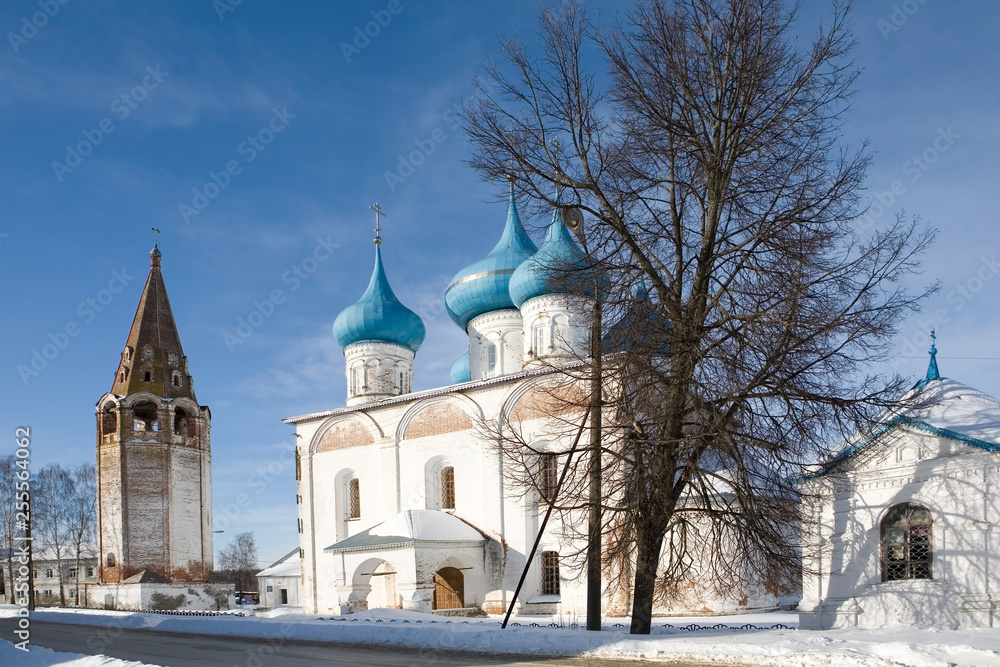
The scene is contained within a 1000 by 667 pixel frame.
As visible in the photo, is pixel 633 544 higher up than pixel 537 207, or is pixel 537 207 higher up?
pixel 537 207

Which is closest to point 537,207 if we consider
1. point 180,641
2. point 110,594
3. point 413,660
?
point 413,660

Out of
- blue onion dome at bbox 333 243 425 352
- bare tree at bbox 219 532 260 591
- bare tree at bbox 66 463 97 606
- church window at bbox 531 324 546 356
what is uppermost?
blue onion dome at bbox 333 243 425 352

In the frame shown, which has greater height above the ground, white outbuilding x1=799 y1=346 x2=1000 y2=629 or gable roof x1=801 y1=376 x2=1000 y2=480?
gable roof x1=801 y1=376 x2=1000 y2=480

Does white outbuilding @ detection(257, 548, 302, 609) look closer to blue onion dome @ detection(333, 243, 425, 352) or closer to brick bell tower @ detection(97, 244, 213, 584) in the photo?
brick bell tower @ detection(97, 244, 213, 584)

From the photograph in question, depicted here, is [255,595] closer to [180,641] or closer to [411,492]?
[411,492]

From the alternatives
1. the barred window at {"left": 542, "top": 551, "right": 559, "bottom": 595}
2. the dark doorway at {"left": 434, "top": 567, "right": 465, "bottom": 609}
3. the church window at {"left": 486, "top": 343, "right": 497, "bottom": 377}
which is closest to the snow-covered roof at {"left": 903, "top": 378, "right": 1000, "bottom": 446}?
the barred window at {"left": 542, "top": 551, "right": 559, "bottom": 595}

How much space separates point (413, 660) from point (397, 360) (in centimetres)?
1725

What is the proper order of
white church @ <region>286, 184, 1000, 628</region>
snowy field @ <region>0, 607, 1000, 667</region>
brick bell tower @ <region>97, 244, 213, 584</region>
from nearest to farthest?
snowy field @ <region>0, 607, 1000, 667</region> → white church @ <region>286, 184, 1000, 628</region> → brick bell tower @ <region>97, 244, 213, 584</region>

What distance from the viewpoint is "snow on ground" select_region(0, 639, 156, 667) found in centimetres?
892

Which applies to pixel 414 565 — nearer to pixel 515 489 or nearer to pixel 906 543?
pixel 515 489

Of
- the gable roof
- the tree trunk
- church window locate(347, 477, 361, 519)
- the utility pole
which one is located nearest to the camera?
the tree trunk

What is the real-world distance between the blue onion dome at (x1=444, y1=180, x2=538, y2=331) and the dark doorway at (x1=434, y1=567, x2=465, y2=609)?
7459 mm

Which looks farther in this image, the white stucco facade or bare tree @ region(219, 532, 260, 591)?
bare tree @ region(219, 532, 260, 591)

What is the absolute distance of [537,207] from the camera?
1052 cm
